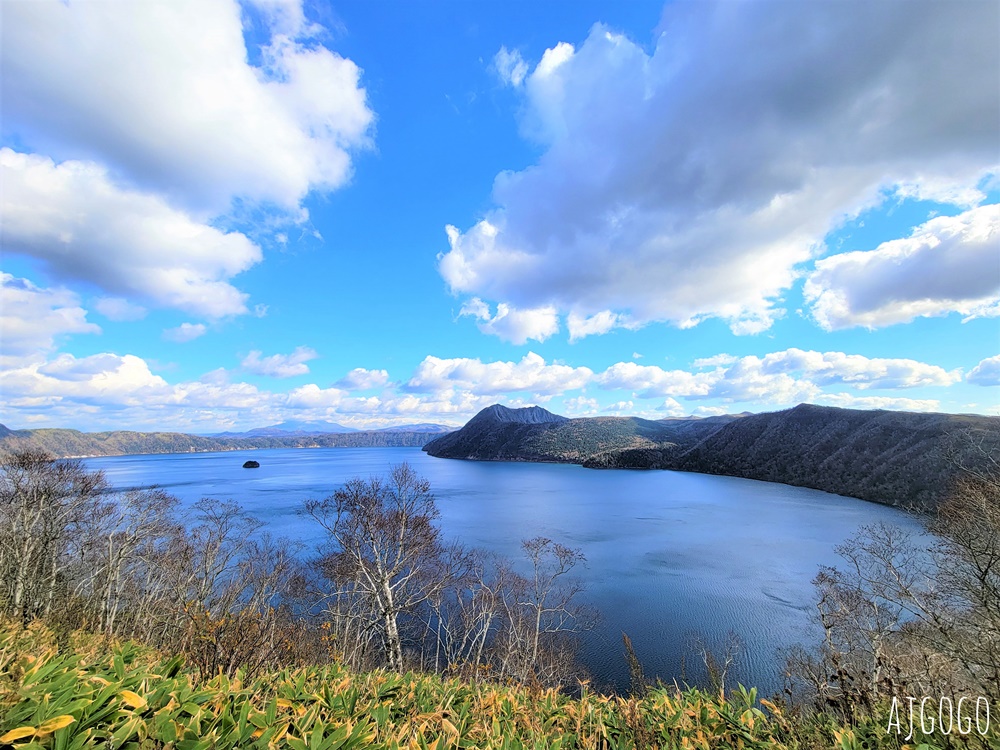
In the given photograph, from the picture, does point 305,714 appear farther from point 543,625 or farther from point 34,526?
point 34,526

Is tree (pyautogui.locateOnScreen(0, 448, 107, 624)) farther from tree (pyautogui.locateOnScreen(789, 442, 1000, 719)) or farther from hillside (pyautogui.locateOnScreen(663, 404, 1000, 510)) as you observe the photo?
hillside (pyautogui.locateOnScreen(663, 404, 1000, 510))

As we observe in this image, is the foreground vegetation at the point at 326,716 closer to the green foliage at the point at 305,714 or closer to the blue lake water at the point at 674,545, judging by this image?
the green foliage at the point at 305,714

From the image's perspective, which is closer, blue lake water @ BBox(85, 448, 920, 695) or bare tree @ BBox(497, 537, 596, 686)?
bare tree @ BBox(497, 537, 596, 686)

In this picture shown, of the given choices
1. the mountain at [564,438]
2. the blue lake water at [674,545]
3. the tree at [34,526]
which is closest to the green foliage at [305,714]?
the tree at [34,526]

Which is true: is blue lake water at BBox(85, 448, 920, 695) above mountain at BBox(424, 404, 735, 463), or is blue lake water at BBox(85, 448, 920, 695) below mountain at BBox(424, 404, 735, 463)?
below

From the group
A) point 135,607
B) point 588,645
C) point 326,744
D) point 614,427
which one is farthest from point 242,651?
point 614,427

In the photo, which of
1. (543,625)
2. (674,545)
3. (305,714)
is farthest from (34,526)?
(674,545)

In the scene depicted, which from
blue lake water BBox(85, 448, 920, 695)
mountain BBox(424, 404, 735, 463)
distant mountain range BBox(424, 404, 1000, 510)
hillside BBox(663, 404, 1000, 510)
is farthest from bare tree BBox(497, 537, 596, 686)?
mountain BBox(424, 404, 735, 463)
